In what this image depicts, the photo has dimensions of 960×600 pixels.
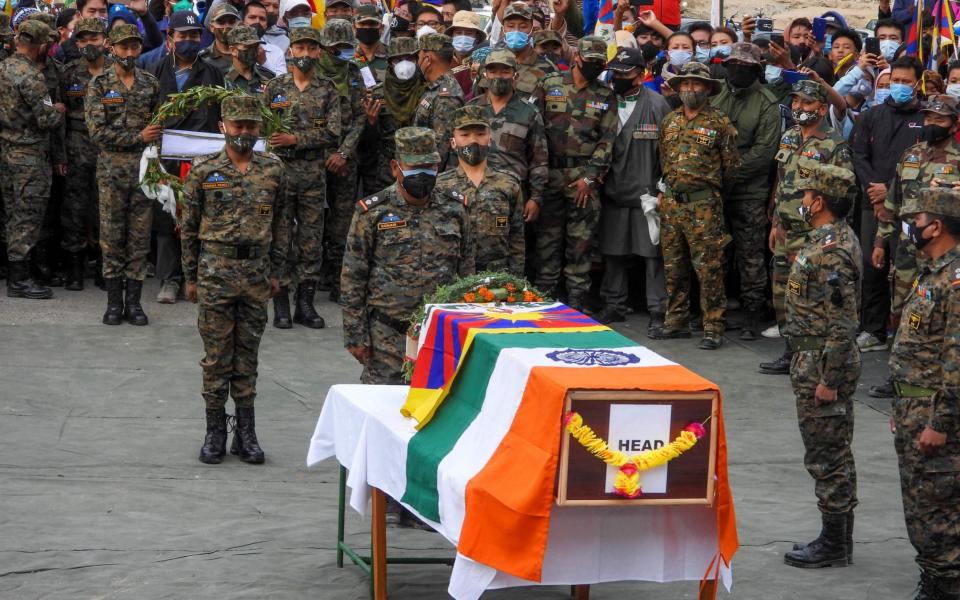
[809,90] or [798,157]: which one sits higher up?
[809,90]

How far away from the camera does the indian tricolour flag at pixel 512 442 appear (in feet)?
18.9

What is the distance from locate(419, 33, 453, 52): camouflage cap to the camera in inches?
515

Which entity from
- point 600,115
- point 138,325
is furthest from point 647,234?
point 138,325

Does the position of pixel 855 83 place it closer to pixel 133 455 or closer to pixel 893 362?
pixel 893 362

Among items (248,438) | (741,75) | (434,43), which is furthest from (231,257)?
(741,75)

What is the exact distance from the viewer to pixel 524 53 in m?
13.4

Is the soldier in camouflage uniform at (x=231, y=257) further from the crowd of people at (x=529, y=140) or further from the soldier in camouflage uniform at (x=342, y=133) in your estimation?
the soldier in camouflage uniform at (x=342, y=133)

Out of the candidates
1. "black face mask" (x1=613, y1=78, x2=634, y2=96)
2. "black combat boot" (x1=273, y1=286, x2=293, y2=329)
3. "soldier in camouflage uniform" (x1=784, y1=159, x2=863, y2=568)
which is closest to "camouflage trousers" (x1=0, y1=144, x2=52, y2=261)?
"black combat boot" (x1=273, y1=286, x2=293, y2=329)

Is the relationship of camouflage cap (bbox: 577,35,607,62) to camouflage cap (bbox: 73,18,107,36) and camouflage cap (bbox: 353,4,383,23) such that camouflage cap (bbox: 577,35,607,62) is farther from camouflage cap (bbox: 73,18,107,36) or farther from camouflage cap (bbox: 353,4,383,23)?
camouflage cap (bbox: 73,18,107,36)

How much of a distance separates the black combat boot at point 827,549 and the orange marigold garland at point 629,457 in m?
2.25

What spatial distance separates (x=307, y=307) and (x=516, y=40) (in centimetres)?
319

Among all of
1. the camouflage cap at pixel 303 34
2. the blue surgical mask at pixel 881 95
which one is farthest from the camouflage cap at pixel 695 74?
the camouflage cap at pixel 303 34

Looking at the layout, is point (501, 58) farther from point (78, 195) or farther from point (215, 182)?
point (78, 195)

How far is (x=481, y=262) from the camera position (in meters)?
10.4
